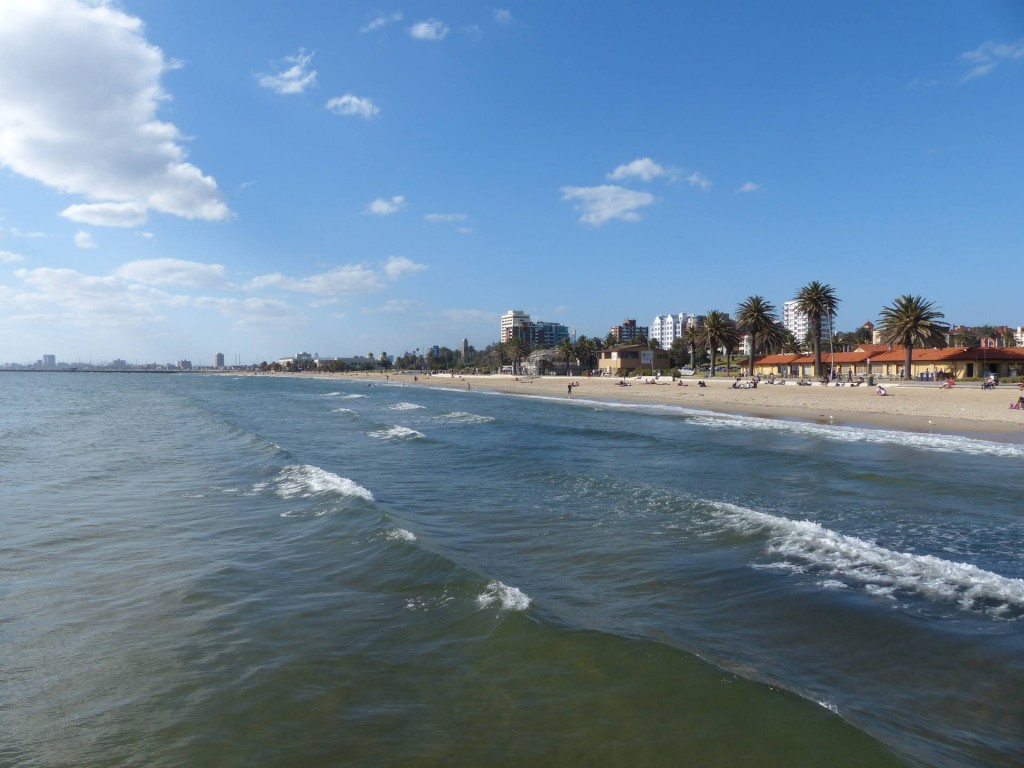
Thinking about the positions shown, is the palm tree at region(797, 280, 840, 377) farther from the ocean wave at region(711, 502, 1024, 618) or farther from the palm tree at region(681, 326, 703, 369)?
the ocean wave at region(711, 502, 1024, 618)

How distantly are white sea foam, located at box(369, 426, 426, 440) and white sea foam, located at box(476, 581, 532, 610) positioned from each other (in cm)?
1969

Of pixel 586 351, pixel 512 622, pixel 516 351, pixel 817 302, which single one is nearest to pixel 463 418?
pixel 512 622

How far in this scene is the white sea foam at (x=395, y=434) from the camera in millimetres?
27612

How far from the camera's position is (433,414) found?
4334 cm

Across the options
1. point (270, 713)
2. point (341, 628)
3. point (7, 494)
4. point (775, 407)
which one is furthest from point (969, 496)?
point (775, 407)

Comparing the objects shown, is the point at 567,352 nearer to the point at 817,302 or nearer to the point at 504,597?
the point at 817,302

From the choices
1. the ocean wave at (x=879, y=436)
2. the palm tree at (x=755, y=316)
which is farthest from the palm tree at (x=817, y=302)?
the ocean wave at (x=879, y=436)

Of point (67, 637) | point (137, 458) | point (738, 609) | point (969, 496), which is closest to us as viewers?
point (67, 637)

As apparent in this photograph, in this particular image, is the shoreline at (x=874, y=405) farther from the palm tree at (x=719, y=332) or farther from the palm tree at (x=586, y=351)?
the palm tree at (x=586, y=351)

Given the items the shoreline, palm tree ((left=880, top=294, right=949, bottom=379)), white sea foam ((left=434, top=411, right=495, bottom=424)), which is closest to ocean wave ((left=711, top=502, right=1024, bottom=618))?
the shoreline

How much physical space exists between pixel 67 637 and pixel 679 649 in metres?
6.85

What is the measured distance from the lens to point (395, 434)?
28938mm

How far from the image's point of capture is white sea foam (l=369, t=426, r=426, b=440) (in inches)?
1087

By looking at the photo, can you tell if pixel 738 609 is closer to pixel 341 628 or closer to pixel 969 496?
pixel 341 628
